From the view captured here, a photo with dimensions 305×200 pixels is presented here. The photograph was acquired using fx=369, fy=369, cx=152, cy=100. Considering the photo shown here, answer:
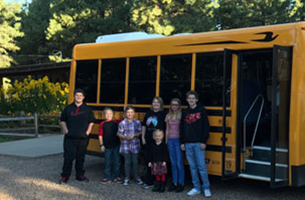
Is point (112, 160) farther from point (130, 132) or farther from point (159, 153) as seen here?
point (159, 153)

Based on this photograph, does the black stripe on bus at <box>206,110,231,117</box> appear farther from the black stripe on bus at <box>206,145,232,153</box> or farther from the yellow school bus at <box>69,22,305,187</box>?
the black stripe on bus at <box>206,145,232,153</box>

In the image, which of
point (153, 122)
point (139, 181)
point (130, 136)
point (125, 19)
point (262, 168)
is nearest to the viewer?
point (262, 168)

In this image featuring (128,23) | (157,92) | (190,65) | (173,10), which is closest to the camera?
(190,65)

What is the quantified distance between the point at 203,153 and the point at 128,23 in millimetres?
22055

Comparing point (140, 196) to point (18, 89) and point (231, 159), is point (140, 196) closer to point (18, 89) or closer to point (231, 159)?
point (231, 159)

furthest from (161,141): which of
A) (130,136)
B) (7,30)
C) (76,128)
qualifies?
(7,30)

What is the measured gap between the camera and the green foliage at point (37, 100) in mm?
15633

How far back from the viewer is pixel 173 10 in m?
24.5

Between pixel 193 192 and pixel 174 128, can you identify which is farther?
pixel 174 128

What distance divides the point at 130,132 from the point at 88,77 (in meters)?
1.95

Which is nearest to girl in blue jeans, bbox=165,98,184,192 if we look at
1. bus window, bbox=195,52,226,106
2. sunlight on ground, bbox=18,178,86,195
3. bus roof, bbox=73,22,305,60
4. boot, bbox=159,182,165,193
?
boot, bbox=159,182,165,193

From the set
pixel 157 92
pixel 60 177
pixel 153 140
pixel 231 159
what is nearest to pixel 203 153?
pixel 231 159

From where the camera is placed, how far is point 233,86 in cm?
570

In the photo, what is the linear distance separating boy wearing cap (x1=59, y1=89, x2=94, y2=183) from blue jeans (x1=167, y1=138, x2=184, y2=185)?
5.42 ft
